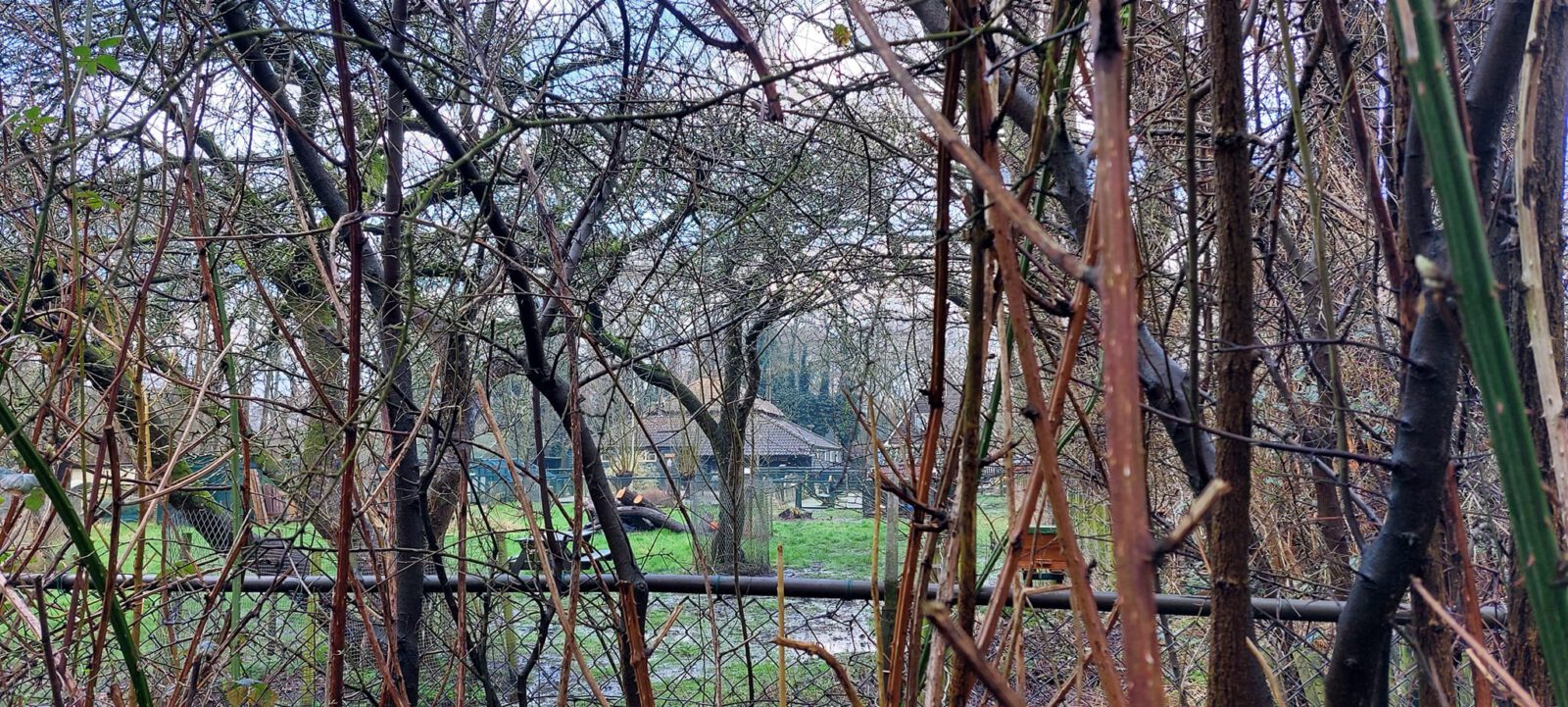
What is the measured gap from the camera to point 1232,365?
0.75m

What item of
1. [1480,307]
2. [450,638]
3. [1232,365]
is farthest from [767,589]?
[1480,307]

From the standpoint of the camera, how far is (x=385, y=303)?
197cm

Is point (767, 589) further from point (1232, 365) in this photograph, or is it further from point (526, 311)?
point (1232, 365)

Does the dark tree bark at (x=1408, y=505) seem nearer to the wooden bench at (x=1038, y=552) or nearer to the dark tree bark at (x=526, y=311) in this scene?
the wooden bench at (x=1038, y=552)

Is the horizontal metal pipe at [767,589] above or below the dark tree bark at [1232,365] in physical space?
below

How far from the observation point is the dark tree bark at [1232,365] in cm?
71

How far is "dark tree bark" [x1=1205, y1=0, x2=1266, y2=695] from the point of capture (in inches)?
28.1

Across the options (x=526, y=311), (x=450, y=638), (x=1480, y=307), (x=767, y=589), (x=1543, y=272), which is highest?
(x=526, y=311)

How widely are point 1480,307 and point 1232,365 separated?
510 mm

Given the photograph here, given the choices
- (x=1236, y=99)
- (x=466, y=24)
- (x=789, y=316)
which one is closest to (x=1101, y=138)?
(x=1236, y=99)

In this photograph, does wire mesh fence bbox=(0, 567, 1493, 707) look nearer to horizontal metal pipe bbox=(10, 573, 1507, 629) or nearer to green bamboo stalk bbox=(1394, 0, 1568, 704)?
horizontal metal pipe bbox=(10, 573, 1507, 629)

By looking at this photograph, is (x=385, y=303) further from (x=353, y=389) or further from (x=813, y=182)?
(x=813, y=182)

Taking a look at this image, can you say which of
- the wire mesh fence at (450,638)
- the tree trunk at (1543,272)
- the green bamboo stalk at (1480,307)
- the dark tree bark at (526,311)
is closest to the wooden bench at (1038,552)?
the wire mesh fence at (450,638)

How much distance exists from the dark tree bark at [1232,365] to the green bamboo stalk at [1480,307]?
438mm
